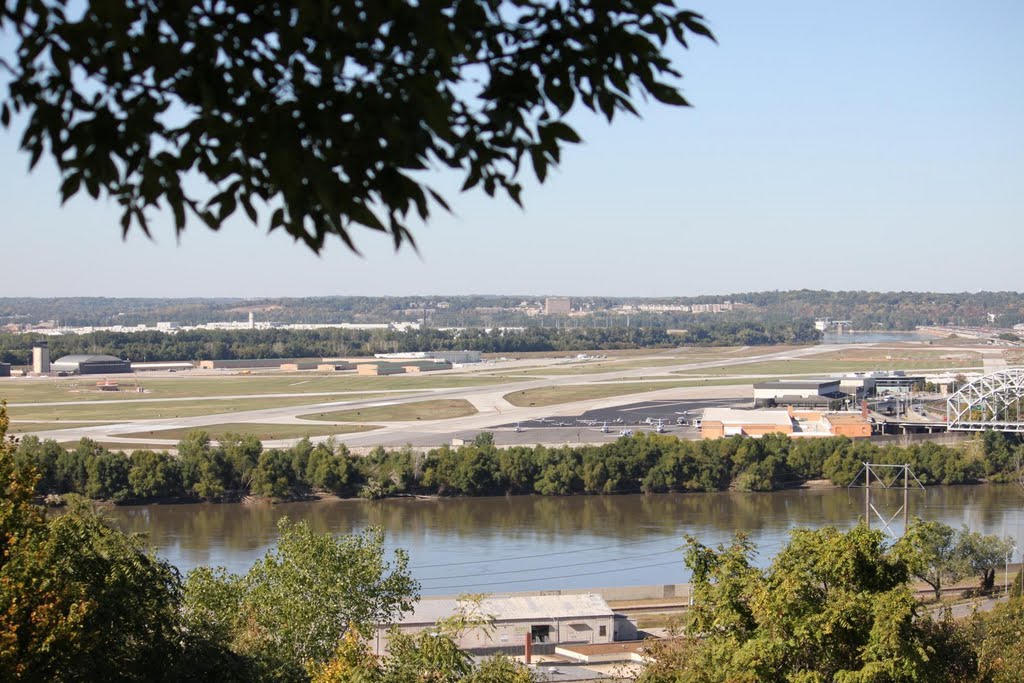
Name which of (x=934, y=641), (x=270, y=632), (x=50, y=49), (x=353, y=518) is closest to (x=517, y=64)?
(x=50, y=49)

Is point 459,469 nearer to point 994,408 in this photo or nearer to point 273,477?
point 273,477

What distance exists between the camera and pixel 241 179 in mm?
2650

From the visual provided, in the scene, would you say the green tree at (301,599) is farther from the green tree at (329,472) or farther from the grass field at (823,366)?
the grass field at (823,366)

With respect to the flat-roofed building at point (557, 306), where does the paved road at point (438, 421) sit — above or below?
below

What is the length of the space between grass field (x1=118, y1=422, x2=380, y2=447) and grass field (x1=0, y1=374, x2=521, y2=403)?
14414 millimetres

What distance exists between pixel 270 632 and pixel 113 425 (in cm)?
3252

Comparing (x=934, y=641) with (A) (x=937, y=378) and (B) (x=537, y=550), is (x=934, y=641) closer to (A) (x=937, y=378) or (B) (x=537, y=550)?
(B) (x=537, y=550)

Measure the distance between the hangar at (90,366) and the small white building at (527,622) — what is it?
5791cm

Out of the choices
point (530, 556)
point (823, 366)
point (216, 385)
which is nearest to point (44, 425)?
point (216, 385)

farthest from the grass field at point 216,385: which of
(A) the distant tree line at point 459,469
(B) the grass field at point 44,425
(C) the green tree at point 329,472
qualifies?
(C) the green tree at point 329,472

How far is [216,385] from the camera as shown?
2495 inches

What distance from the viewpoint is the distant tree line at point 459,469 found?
32094mm

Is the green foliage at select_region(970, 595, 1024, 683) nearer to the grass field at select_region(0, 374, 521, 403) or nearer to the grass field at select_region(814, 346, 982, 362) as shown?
the grass field at select_region(0, 374, 521, 403)

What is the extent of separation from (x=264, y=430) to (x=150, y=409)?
36.1ft
